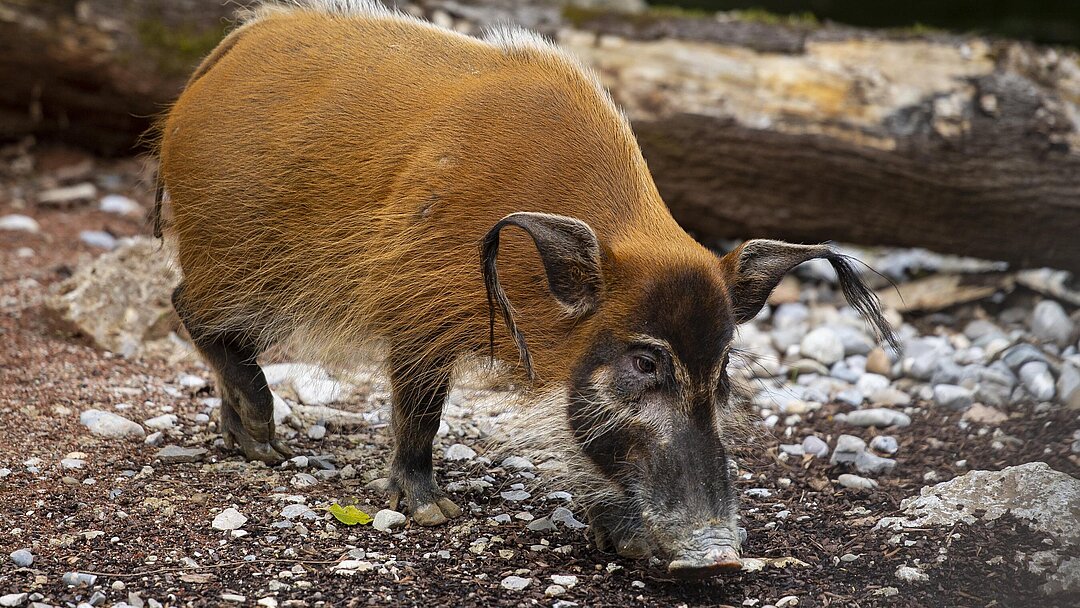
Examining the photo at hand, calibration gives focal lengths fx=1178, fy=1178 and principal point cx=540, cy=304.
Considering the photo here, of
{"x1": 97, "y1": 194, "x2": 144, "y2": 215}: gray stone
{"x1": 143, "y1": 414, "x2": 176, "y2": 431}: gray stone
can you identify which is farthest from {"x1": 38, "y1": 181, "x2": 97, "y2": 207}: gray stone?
{"x1": 143, "y1": 414, "x2": 176, "y2": 431}: gray stone

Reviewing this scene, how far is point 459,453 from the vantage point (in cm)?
541

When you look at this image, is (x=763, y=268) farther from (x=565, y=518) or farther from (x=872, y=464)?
(x=872, y=464)

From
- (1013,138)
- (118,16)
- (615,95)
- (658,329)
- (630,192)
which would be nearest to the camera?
(658,329)

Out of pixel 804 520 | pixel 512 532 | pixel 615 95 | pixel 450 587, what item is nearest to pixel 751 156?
pixel 615 95

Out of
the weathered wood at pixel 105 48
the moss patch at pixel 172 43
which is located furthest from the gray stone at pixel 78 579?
the moss patch at pixel 172 43

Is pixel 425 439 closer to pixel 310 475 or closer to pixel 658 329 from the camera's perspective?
pixel 310 475

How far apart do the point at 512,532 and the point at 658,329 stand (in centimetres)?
110

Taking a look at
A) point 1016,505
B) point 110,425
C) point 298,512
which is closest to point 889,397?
point 1016,505

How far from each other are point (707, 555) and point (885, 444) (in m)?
2.14

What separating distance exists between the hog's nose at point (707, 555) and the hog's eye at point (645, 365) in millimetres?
567

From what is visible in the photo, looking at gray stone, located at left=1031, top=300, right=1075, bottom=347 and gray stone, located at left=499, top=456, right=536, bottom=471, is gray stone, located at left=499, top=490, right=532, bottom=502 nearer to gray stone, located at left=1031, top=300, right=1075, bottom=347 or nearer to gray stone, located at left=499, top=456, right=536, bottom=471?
gray stone, located at left=499, top=456, right=536, bottom=471

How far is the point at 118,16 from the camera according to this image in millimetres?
8562

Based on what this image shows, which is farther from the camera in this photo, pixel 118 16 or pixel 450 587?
pixel 118 16

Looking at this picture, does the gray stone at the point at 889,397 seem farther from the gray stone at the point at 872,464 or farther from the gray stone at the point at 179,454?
the gray stone at the point at 179,454
